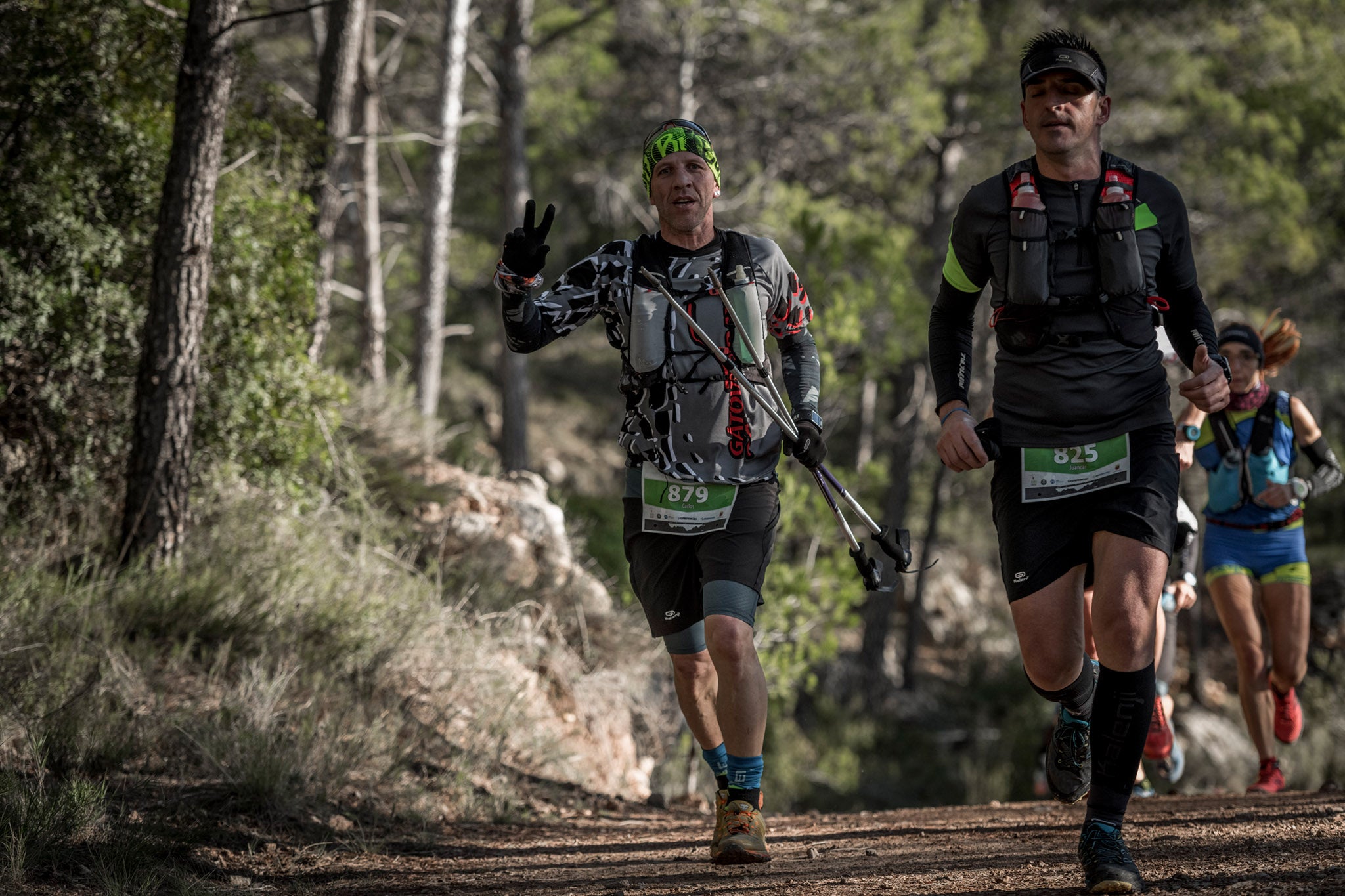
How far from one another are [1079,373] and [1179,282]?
0.51 metres

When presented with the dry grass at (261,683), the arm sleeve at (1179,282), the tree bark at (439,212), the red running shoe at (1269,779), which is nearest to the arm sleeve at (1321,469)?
the red running shoe at (1269,779)

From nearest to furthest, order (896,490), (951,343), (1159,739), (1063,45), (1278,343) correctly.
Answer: (1063,45) → (951,343) → (1159,739) → (1278,343) → (896,490)

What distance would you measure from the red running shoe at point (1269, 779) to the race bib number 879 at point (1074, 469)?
3.49 m

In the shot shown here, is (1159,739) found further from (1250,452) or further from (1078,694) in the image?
(1078,694)

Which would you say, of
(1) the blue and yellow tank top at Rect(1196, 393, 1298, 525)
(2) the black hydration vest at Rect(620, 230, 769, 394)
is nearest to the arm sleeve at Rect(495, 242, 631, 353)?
(2) the black hydration vest at Rect(620, 230, 769, 394)

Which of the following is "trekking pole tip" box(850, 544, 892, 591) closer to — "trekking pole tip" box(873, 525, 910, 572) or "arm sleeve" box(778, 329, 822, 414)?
"trekking pole tip" box(873, 525, 910, 572)

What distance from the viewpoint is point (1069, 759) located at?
432cm

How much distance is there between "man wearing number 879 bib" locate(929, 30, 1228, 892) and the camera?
3537mm

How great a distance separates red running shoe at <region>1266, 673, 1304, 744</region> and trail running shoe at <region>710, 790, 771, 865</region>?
401 centimetres

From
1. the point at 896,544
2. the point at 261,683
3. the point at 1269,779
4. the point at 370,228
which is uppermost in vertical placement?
the point at 370,228

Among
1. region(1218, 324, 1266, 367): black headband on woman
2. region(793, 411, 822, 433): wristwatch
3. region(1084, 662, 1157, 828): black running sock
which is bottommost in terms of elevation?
region(1084, 662, 1157, 828): black running sock

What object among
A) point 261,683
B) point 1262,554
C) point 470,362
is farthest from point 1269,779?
point 470,362

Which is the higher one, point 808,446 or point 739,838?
point 808,446

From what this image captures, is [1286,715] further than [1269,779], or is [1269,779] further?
[1286,715]
